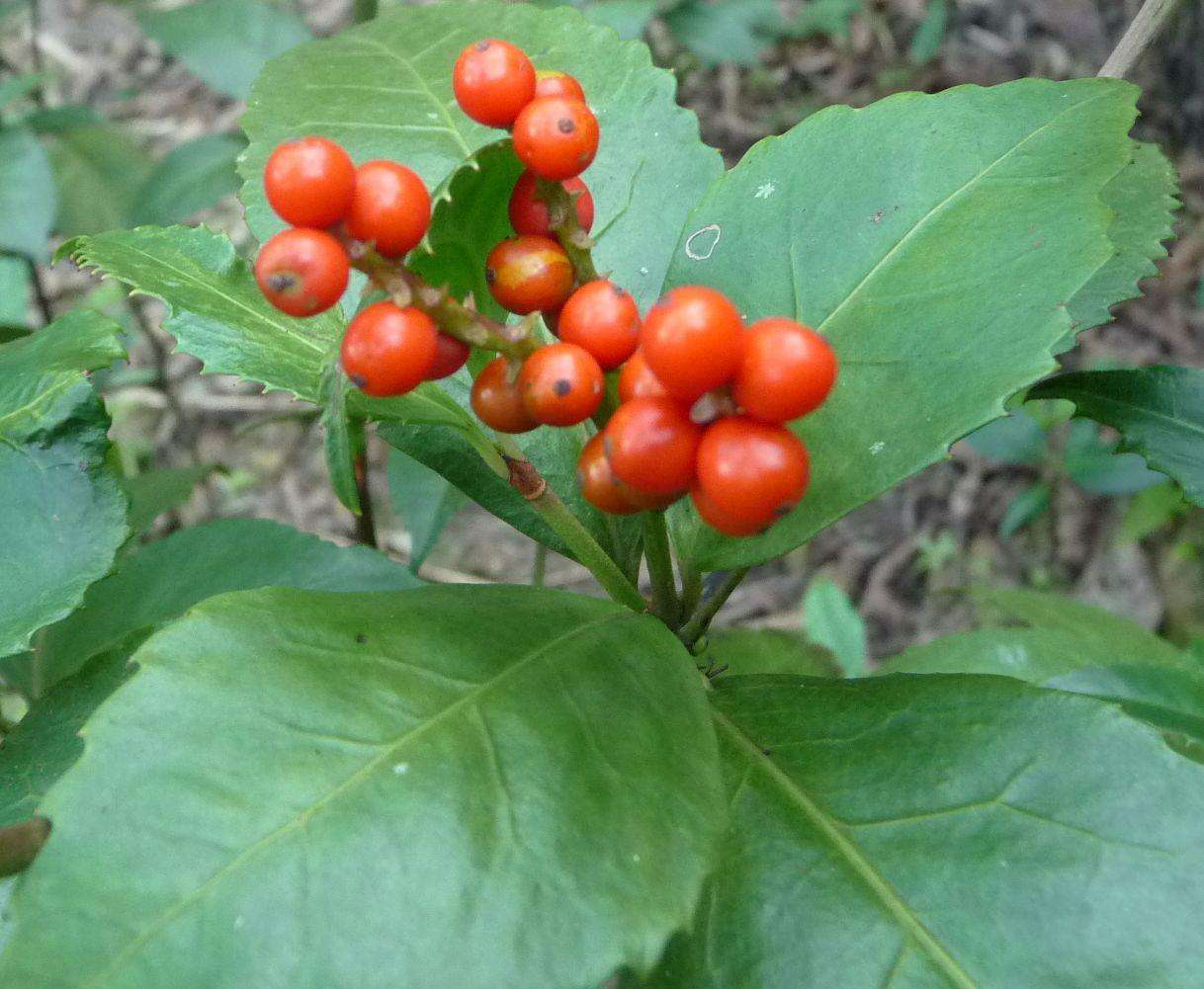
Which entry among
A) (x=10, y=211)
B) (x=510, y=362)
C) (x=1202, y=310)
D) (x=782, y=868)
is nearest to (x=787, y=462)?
(x=510, y=362)

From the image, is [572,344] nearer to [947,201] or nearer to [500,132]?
[947,201]

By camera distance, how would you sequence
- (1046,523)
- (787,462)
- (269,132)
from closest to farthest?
1. (787,462)
2. (269,132)
3. (1046,523)

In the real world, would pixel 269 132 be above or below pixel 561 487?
above

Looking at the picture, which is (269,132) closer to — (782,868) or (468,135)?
(468,135)

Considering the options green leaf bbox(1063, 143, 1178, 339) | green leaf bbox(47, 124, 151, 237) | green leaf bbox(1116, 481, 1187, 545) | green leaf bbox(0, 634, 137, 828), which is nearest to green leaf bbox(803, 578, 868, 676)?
green leaf bbox(1116, 481, 1187, 545)

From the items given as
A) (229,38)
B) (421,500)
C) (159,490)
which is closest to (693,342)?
(421,500)

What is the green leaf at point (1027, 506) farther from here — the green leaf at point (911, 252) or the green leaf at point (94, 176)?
the green leaf at point (94, 176)

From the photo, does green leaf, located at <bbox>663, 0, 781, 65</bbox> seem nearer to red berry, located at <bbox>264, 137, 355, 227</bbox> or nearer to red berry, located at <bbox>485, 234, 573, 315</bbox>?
red berry, located at <bbox>485, 234, 573, 315</bbox>
